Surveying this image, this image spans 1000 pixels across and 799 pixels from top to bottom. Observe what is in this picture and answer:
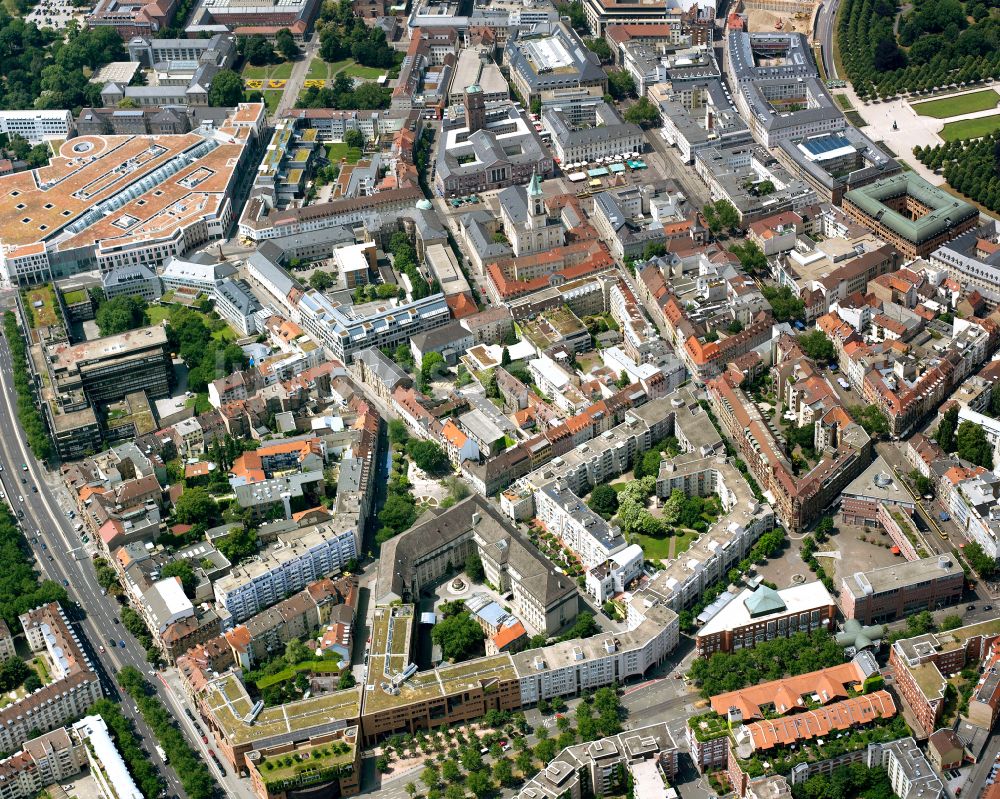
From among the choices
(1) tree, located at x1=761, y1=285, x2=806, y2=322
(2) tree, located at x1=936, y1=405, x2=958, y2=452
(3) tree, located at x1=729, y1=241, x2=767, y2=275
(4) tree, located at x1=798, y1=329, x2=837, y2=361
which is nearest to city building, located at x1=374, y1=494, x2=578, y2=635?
(4) tree, located at x1=798, y1=329, x2=837, y2=361

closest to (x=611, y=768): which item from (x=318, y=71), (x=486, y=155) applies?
(x=486, y=155)

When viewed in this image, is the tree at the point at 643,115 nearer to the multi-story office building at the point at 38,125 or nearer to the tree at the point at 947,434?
the tree at the point at 947,434

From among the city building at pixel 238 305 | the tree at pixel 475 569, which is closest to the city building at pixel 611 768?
the tree at pixel 475 569

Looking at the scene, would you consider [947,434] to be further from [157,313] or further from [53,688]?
[157,313]

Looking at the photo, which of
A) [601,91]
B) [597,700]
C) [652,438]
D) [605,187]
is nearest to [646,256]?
[605,187]

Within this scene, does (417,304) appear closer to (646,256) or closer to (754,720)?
(646,256)
